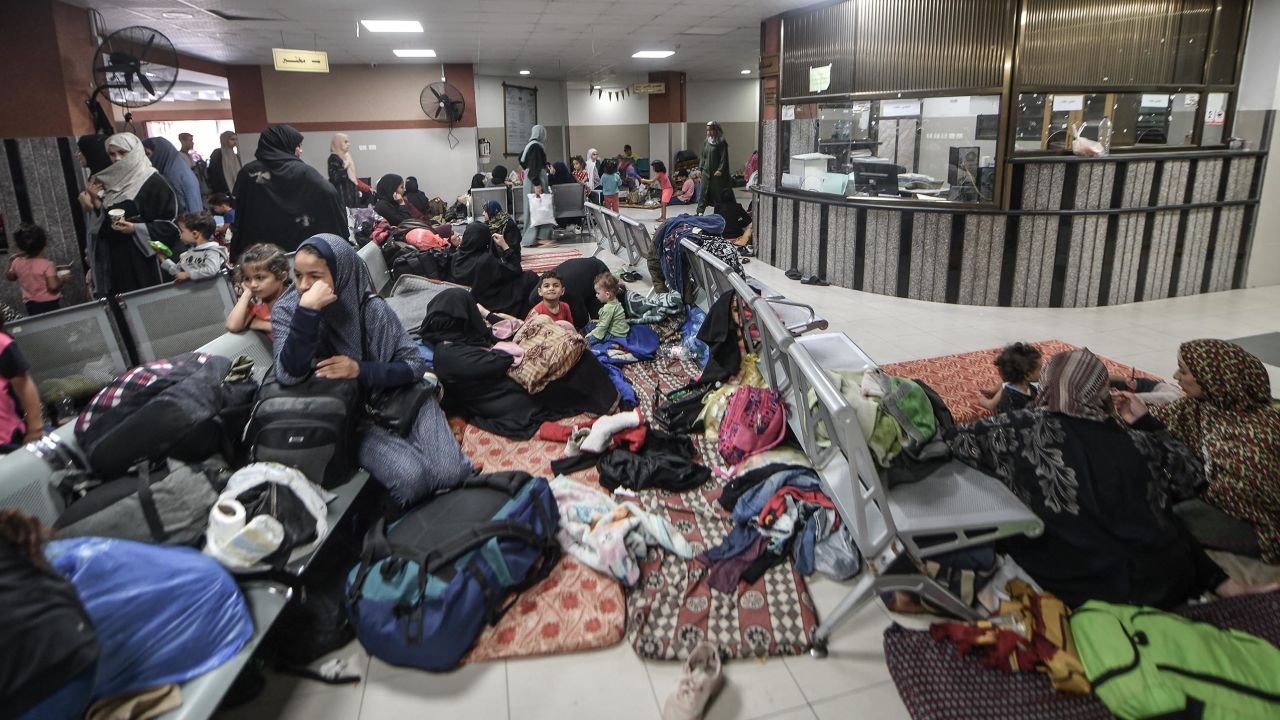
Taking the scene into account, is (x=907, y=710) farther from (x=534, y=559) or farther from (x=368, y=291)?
(x=368, y=291)

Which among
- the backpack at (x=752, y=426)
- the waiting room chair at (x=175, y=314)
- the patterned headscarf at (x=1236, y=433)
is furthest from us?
the backpack at (x=752, y=426)

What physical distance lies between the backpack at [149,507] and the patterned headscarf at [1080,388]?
9.17ft

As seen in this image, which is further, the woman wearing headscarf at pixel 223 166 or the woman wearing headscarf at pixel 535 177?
the woman wearing headscarf at pixel 223 166

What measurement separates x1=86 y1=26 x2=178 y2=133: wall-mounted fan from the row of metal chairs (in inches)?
276

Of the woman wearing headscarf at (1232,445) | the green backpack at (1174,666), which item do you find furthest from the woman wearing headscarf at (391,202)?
the green backpack at (1174,666)

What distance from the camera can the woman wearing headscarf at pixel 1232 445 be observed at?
7.76 feet

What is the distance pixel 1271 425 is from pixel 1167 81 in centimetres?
583

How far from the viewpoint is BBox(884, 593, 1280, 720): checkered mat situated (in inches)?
77.5

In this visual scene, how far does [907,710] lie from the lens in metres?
2.12

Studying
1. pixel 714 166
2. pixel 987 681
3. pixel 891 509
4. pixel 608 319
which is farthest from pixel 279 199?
pixel 714 166

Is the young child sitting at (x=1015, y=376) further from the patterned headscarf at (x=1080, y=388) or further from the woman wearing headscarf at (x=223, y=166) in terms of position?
the woman wearing headscarf at (x=223, y=166)

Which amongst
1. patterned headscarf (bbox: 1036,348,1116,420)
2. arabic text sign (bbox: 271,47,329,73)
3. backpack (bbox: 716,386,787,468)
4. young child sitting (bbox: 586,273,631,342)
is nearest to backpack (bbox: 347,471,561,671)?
backpack (bbox: 716,386,787,468)

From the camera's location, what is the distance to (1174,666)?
1.86 m

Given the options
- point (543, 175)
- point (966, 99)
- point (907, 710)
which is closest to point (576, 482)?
point (907, 710)
